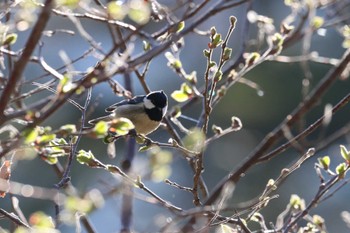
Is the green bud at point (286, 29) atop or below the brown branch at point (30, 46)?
atop

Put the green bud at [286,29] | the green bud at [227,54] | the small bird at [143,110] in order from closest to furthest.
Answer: the green bud at [227,54], the green bud at [286,29], the small bird at [143,110]

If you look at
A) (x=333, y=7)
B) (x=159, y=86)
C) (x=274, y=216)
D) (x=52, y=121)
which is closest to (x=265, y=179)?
(x=274, y=216)

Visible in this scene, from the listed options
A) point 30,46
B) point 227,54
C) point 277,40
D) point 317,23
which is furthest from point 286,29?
point 30,46

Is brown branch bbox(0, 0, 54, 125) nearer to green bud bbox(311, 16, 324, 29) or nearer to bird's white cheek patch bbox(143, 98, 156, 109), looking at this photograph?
green bud bbox(311, 16, 324, 29)

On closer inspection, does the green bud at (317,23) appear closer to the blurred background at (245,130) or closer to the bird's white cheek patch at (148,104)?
the bird's white cheek patch at (148,104)

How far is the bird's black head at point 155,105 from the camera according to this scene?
3.51m

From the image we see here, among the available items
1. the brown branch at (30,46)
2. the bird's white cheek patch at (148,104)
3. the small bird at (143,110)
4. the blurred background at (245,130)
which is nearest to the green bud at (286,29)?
the small bird at (143,110)

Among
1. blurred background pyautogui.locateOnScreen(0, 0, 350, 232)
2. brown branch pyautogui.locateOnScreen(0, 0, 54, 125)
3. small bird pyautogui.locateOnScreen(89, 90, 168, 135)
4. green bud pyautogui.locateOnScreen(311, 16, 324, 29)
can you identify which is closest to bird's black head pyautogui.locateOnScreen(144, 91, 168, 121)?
small bird pyautogui.locateOnScreen(89, 90, 168, 135)

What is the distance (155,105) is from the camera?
367cm

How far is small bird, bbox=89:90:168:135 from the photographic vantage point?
3496mm

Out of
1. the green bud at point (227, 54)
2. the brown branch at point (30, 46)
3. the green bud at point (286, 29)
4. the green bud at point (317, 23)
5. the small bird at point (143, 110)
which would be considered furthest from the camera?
the small bird at point (143, 110)

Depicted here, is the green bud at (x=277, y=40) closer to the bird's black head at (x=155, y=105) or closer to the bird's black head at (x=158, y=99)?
the bird's black head at (x=155, y=105)

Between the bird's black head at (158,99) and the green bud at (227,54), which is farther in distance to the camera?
the bird's black head at (158,99)

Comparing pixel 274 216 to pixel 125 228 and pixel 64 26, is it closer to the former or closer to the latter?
pixel 64 26
